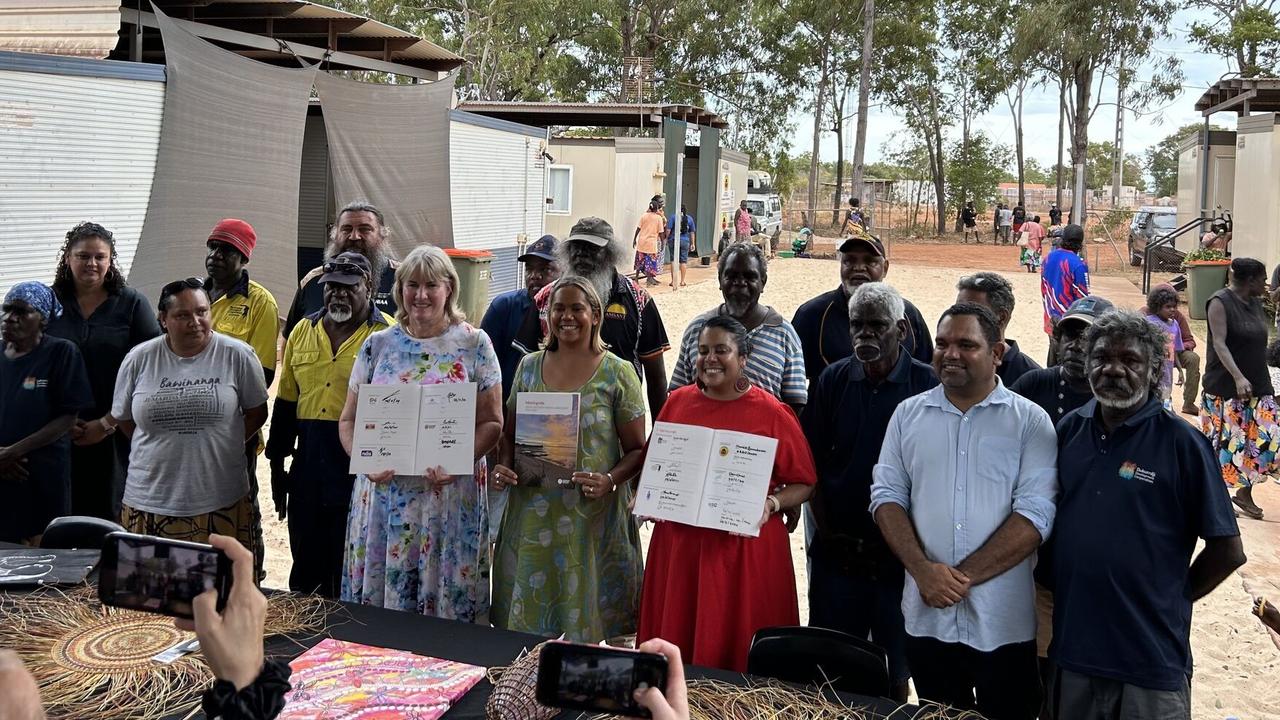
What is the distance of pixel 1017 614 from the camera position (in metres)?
3.46

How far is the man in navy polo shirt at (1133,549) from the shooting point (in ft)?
10.5

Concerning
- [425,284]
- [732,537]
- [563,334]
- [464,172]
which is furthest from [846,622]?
[464,172]

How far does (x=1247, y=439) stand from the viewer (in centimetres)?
756

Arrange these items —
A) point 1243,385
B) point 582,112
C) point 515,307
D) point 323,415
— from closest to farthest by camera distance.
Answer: point 323,415
point 515,307
point 1243,385
point 582,112

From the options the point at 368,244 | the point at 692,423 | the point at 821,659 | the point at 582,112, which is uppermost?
the point at 582,112

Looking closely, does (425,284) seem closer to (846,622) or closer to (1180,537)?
(846,622)

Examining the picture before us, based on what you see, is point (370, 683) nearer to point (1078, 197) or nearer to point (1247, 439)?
point (1247, 439)

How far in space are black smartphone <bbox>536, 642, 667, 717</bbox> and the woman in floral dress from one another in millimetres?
2072

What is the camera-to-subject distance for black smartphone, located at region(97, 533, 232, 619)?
2199mm

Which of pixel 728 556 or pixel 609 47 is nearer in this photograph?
pixel 728 556

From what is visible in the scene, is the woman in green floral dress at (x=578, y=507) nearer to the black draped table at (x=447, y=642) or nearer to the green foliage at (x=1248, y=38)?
the black draped table at (x=447, y=642)

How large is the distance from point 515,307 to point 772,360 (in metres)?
1.34
